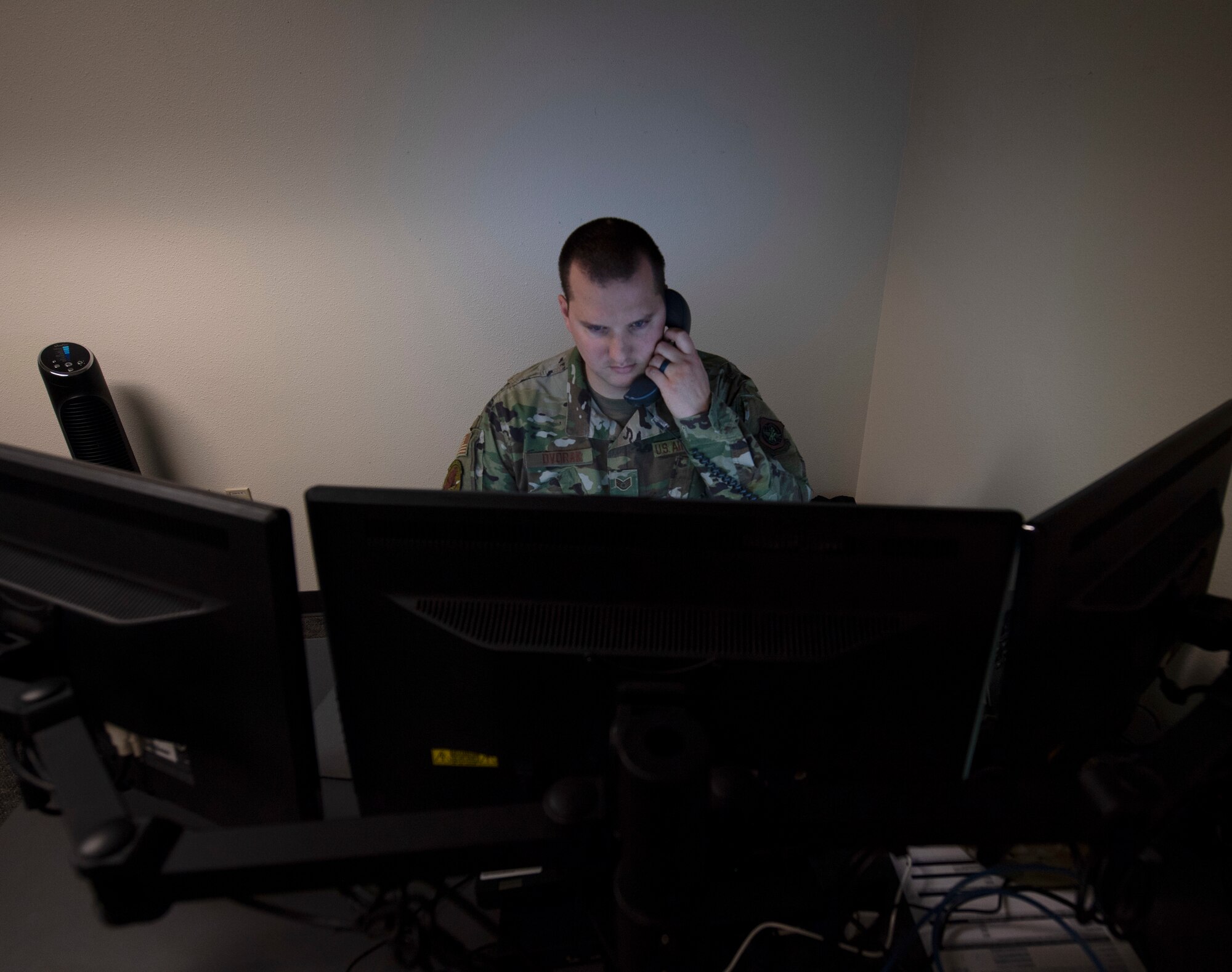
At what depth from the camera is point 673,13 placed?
1.92m

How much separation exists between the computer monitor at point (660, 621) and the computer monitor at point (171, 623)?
5cm

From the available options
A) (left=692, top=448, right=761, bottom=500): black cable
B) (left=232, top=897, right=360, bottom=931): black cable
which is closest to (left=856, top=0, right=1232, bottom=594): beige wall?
(left=692, top=448, right=761, bottom=500): black cable

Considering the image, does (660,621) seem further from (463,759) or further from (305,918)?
A: (305,918)

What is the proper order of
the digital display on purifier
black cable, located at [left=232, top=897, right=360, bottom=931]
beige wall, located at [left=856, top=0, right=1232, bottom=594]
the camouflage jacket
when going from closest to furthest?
black cable, located at [left=232, top=897, right=360, bottom=931] → beige wall, located at [left=856, top=0, right=1232, bottom=594] → the camouflage jacket → the digital display on purifier

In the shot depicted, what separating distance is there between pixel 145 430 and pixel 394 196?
119cm

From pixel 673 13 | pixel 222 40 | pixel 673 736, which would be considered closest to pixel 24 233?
pixel 222 40

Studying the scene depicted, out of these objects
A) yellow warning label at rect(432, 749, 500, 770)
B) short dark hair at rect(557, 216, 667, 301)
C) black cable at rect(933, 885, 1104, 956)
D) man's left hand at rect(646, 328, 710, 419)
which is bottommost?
black cable at rect(933, 885, 1104, 956)

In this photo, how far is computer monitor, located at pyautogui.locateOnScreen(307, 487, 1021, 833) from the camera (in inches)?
21.8

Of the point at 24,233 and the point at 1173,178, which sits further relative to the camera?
the point at 24,233

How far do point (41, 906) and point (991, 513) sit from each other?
1115 millimetres

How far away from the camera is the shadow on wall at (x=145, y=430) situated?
7.34 ft

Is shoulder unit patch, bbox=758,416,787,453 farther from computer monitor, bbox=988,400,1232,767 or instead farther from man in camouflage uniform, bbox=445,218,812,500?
computer monitor, bbox=988,400,1232,767

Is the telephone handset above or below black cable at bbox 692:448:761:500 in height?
above

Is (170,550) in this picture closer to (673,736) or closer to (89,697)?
(89,697)
